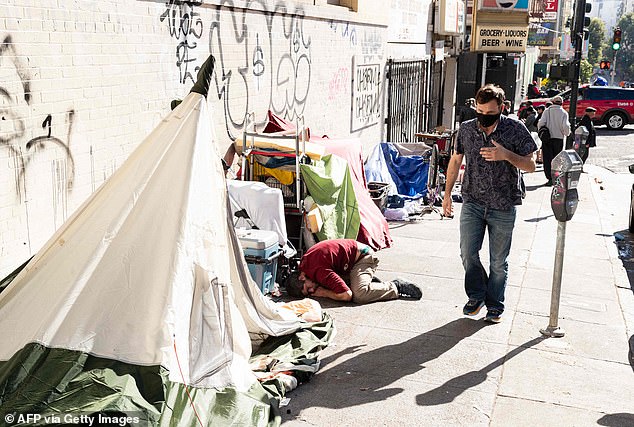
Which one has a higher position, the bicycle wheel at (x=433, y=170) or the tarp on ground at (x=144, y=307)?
the tarp on ground at (x=144, y=307)

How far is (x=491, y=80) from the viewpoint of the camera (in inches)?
1062

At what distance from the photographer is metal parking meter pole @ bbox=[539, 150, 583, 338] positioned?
6.23 meters

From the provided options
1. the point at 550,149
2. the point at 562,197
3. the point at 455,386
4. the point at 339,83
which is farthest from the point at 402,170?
the point at 455,386

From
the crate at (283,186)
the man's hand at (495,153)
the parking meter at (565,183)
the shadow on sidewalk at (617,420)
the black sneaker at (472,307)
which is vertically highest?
the man's hand at (495,153)

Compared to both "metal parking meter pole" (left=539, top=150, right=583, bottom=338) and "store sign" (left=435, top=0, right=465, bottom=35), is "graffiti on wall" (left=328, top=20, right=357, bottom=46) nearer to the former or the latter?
"metal parking meter pole" (left=539, top=150, right=583, bottom=338)

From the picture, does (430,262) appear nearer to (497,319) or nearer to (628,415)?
(497,319)

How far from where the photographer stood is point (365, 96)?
14.5m

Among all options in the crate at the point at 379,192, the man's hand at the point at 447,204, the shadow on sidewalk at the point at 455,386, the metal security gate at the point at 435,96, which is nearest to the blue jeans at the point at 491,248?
the man's hand at the point at 447,204

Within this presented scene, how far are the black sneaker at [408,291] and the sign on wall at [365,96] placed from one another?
6534mm

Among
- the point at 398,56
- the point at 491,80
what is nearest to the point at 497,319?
the point at 398,56

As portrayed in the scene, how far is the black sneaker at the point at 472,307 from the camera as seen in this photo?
6.68m

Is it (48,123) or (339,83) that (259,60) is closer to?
(339,83)

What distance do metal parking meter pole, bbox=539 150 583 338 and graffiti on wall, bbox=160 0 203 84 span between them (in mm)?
3830

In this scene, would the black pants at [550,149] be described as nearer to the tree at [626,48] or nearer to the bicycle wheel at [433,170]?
the bicycle wheel at [433,170]
